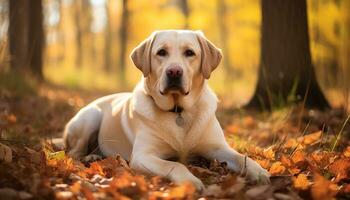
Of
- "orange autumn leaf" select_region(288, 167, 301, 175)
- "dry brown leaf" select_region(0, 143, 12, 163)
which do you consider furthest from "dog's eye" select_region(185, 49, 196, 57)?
"dry brown leaf" select_region(0, 143, 12, 163)

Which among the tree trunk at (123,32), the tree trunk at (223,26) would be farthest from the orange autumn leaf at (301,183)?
the tree trunk at (223,26)

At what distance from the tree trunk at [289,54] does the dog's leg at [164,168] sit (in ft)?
Answer: 11.0

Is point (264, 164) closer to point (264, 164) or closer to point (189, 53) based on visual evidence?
point (264, 164)

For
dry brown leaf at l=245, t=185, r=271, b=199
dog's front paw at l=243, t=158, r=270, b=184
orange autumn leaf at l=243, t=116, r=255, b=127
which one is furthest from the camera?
orange autumn leaf at l=243, t=116, r=255, b=127

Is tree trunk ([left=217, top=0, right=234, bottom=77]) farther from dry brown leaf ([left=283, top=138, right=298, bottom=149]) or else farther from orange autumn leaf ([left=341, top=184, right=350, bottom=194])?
orange autumn leaf ([left=341, top=184, right=350, bottom=194])

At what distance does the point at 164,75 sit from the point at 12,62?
803cm

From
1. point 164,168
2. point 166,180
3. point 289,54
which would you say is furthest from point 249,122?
point 166,180

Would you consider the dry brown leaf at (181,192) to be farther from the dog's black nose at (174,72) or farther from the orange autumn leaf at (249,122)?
the orange autumn leaf at (249,122)

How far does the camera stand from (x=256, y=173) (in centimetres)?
354

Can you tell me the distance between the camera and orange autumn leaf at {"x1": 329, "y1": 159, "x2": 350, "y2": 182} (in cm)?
346

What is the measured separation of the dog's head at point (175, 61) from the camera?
13.5 feet

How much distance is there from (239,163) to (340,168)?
80 centimetres

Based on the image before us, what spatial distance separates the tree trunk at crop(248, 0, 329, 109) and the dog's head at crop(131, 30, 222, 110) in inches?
107

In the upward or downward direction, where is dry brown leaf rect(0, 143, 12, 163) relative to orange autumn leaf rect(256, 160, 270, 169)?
upward
